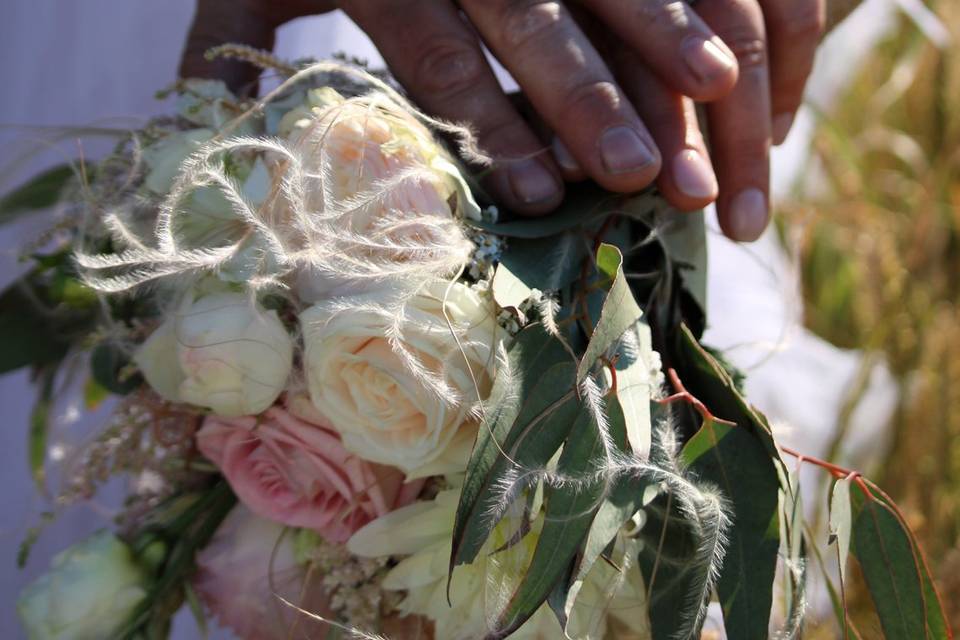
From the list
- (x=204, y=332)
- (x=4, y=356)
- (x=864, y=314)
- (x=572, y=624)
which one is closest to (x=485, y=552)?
(x=572, y=624)

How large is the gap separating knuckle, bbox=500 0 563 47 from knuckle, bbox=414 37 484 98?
3 centimetres

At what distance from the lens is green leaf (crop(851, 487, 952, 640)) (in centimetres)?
54

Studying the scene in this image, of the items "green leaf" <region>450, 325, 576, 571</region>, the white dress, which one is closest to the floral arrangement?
"green leaf" <region>450, 325, 576, 571</region>

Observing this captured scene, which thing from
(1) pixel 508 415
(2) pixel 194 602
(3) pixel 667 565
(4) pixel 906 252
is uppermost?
(1) pixel 508 415

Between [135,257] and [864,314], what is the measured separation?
150 centimetres

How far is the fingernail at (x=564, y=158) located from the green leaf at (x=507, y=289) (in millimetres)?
141

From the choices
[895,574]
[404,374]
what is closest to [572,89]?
[404,374]

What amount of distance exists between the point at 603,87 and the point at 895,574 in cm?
37

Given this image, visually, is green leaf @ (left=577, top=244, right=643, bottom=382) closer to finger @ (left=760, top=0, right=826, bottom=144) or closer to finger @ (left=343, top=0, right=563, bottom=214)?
finger @ (left=343, top=0, right=563, bottom=214)

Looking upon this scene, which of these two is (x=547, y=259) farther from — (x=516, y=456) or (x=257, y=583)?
(x=257, y=583)

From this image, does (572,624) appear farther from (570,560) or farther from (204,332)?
(204,332)

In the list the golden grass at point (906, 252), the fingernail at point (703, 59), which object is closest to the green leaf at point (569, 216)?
the fingernail at point (703, 59)

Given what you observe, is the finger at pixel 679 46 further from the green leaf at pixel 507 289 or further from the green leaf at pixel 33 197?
→ the green leaf at pixel 33 197

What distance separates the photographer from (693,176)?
0.64m
